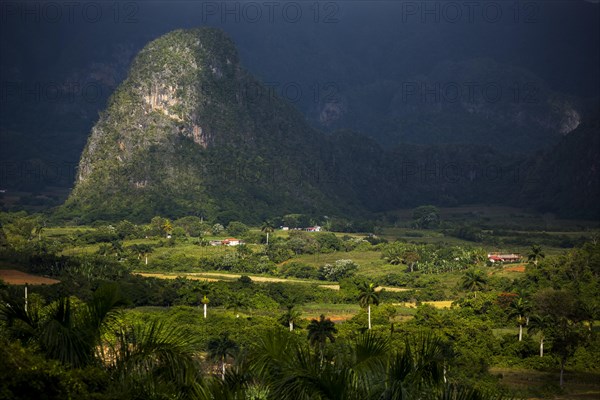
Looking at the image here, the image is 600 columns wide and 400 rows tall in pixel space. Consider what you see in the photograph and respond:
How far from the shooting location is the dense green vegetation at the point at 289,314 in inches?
573

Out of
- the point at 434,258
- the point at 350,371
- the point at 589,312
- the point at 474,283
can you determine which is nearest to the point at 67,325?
the point at 350,371

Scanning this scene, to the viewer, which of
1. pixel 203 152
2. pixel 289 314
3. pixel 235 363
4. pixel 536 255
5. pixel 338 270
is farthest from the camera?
pixel 203 152

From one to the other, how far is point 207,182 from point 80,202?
21.4 metres

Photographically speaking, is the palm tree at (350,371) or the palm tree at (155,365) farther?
the palm tree at (155,365)

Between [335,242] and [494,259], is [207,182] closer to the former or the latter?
[335,242]

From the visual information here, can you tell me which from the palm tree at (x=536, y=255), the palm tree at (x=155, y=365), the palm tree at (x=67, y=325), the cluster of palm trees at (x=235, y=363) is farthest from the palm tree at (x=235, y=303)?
the palm tree at (x=155, y=365)

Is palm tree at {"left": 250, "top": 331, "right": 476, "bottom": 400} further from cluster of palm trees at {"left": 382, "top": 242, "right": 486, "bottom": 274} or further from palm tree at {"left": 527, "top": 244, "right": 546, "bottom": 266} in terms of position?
cluster of palm trees at {"left": 382, "top": 242, "right": 486, "bottom": 274}

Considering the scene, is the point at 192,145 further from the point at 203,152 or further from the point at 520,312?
the point at 520,312

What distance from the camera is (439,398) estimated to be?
14391 millimetres

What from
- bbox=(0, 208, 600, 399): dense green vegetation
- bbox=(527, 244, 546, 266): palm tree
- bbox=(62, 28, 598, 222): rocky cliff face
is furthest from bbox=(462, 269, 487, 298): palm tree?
bbox=(62, 28, 598, 222): rocky cliff face

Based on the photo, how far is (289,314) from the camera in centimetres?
6750

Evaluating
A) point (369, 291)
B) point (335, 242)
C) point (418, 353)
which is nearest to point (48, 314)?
point (418, 353)

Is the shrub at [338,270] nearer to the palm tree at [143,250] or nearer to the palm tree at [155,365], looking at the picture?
the palm tree at [143,250]

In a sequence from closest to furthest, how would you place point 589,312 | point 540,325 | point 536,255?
point 540,325, point 589,312, point 536,255
